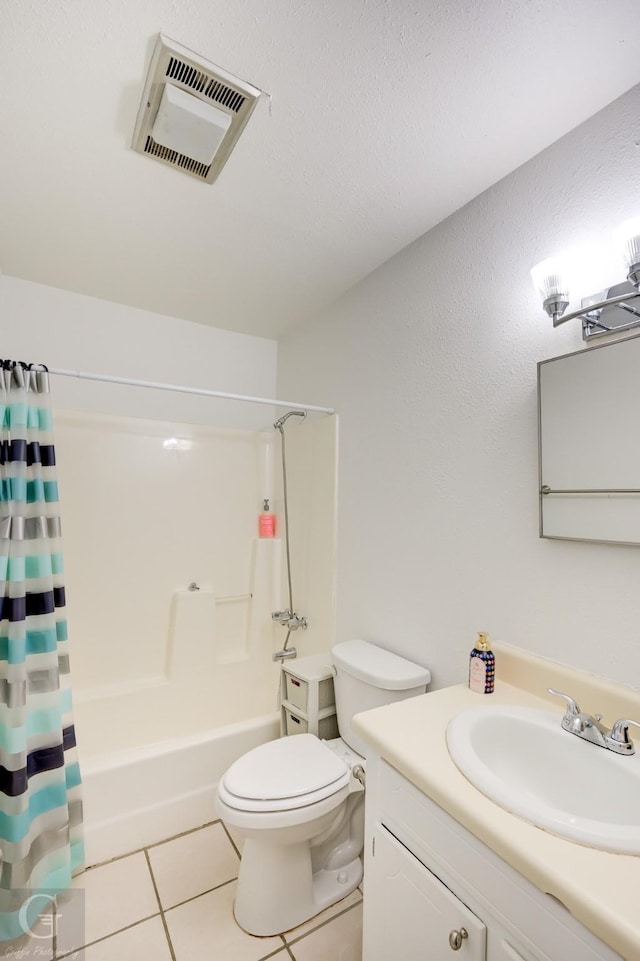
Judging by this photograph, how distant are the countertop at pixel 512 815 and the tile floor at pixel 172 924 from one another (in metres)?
0.84

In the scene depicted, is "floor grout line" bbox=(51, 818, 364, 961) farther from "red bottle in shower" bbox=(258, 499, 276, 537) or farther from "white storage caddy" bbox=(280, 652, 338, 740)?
"red bottle in shower" bbox=(258, 499, 276, 537)

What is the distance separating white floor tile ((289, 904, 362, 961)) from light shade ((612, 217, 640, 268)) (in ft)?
6.60

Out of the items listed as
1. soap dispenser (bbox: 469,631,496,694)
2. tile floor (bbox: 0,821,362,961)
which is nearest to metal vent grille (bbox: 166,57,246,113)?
soap dispenser (bbox: 469,631,496,694)

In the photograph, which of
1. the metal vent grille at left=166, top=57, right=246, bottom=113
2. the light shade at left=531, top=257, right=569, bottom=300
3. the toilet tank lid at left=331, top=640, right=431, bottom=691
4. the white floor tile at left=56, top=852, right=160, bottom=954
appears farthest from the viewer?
the toilet tank lid at left=331, top=640, right=431, bottom=691

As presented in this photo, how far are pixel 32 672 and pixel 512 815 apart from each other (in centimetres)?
152

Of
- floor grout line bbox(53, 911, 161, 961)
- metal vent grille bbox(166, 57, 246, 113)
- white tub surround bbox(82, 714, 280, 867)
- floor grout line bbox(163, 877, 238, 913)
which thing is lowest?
floor grout line bbox(163, 877, 238, 913)

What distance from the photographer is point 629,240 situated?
0.97 metres

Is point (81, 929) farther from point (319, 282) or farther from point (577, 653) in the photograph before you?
point (319, 282)

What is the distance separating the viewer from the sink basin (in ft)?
2.33

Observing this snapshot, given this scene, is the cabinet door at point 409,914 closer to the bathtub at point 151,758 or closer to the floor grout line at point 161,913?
the floor grout line at point 161,913

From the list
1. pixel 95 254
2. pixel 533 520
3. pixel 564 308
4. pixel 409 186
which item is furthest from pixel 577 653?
pixel 95 254

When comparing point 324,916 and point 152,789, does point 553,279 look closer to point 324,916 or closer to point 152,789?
point 324,916

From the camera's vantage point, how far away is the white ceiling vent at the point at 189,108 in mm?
1000

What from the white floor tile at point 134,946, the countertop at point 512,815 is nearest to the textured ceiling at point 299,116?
the countertop at point 512,815
